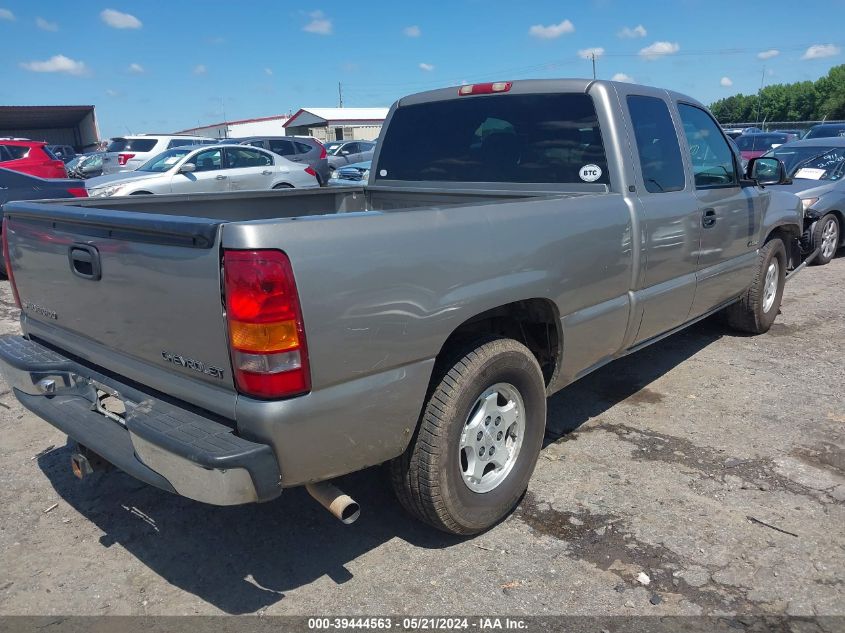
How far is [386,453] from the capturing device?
8.64ft

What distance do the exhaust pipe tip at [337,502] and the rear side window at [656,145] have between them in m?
2.54

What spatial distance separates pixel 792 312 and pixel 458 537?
5396mm

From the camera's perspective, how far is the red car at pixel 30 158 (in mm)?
15500

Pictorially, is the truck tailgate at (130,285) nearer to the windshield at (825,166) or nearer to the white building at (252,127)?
the windshield at (825,166)

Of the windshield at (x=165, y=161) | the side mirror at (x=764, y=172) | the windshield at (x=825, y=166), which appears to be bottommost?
the windshield at (x=825, y=166)

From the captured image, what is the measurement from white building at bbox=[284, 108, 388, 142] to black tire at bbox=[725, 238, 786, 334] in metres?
49.1

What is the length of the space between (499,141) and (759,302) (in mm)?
3076

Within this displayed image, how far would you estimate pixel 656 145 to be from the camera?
4.17 metres

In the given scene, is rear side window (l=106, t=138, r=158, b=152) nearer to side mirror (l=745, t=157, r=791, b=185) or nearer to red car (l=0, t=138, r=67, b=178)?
red car (l=0, t=138, r=67, b=178)

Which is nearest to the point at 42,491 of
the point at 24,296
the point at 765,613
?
the point at 24,296

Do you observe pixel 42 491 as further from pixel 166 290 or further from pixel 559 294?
pixel 559 294

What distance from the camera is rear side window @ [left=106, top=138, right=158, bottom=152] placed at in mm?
21094

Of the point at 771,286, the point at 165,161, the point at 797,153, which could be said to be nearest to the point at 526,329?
the point at 771,286

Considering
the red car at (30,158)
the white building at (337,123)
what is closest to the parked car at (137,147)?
the red car at (30,158)
